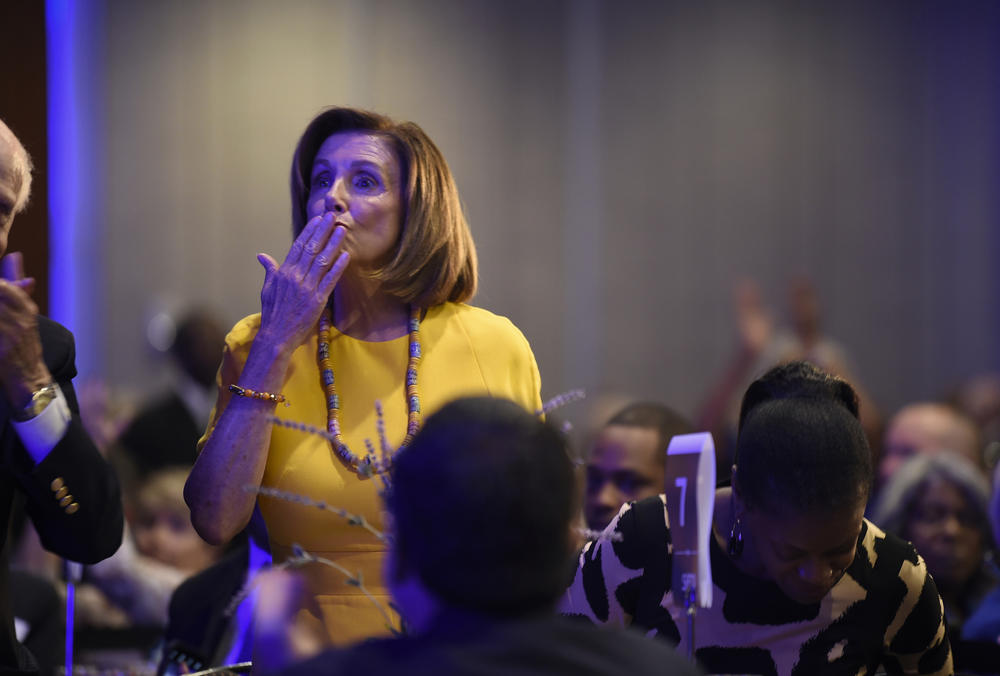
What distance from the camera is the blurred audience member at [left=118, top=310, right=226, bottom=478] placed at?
470cm

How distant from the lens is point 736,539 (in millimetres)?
1893

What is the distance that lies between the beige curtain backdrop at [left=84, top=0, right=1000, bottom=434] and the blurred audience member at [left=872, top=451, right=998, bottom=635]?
470 centimetres

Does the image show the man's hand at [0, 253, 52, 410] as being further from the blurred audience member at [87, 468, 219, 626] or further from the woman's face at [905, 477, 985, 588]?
the woman's face at [905, 477, 985, 588]

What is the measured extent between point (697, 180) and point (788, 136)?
70cm

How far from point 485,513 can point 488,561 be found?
0.15 ft

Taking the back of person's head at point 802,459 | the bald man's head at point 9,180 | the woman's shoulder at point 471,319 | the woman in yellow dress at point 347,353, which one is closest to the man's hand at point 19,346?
the bald man's head at point 9,180

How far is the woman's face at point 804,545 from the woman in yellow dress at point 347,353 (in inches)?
19.5

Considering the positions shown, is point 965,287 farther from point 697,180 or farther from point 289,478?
point 289,478

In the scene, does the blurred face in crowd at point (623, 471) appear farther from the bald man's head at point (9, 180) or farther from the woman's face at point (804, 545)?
the bald man's head at point (9, 180)

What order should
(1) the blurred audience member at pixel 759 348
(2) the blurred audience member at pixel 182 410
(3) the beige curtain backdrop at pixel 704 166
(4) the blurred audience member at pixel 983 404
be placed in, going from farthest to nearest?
1. (3) the beige curtain backdrop at pixel 704 166
2. (4) the blurred audience member at pixel 983 404
3. (1) the blurred audience member at pixel 759 348
4. (2) the blurred audience member at pixel 182 410

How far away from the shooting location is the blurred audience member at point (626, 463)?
276 centimetres

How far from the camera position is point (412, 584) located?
3.80ft

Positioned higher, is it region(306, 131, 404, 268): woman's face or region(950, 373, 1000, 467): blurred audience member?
region(306, 131, 404, 268): woman's face

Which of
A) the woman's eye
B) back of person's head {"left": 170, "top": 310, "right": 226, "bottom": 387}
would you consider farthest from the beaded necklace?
back of person's head {"left": 170, "top": 310, "right": 226, "bottom": 387}
